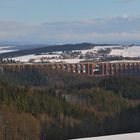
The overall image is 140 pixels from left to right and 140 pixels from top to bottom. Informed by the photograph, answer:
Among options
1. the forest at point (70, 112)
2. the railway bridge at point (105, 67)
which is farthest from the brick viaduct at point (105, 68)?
the forest at point (70, 112)

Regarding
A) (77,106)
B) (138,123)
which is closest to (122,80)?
(77,106)

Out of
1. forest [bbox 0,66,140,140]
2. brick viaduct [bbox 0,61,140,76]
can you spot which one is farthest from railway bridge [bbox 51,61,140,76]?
forest [bbox 0,66,140,140]

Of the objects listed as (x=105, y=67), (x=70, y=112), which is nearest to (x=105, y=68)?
(x=105, y=67)

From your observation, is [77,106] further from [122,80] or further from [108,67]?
[108,67]

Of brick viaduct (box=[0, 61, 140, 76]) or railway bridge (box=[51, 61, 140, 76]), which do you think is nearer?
brick viaduct (box=[0, 61, 140, 76])

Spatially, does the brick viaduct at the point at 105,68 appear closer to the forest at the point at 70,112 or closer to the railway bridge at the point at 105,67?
the railway bridge at the point at 105,67

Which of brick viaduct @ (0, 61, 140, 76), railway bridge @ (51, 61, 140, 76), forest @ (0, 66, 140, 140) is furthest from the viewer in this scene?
railway bridge @ (51, 61, 140, 76)

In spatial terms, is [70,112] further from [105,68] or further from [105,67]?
[105,67]

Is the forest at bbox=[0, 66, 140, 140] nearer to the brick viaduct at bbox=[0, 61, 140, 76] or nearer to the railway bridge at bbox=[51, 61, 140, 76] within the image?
the brick viaduct at bbox=[0, 61, 140, 76]

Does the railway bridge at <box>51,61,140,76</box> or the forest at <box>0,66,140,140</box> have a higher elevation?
the forest at <box>0,66,140,140</box>
